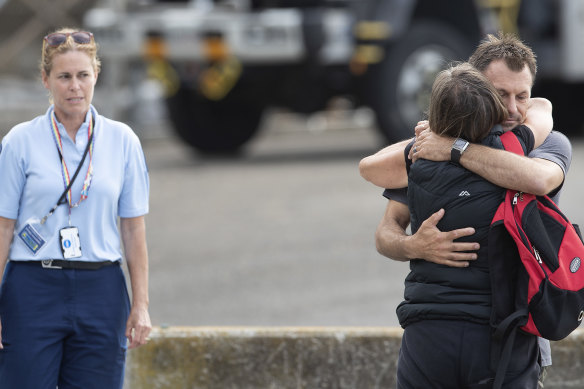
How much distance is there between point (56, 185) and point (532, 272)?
4.54 feet

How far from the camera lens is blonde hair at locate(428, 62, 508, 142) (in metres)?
2.68

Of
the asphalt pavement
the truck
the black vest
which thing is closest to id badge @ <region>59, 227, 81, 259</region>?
the black vest

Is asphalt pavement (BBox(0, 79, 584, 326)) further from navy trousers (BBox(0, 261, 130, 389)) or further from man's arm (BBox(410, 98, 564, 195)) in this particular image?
man's arm (BBox(410, 98, 564, 195))

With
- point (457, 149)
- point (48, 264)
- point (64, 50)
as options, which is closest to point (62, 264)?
point (48, 264)

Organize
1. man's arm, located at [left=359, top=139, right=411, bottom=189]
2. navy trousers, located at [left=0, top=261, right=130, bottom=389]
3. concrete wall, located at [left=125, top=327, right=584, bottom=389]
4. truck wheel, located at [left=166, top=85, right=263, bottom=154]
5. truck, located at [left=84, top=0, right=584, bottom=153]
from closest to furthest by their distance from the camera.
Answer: man's arm, located at [left=359, top=139, right=411, bottom=189]
navy trousers, located at [left=0, top=261, right=130, bottom=389]
concrete wall, located at [left=125, top=327, right=584, bottom=389]
truck, located at [left=84, top=0, right=584, bottom=153]
truck wheel, located at [left=166, top=85, right=263, bottom=154]

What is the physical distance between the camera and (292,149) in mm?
14430

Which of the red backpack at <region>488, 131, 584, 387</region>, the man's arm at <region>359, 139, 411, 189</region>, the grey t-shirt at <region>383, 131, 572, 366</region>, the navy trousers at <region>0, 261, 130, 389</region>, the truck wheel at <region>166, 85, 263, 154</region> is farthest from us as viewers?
the truck wheel at <region>166, 85, 263, 154</region>

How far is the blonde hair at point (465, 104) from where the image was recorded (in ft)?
8.80

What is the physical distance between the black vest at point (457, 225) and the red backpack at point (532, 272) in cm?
3

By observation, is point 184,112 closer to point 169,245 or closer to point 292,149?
point 292,149

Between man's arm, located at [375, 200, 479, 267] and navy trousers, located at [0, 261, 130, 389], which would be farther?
navy trousers, located at [0, 261, 130, 389]

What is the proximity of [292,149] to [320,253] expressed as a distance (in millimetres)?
6995

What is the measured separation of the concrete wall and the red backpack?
159 centimetres

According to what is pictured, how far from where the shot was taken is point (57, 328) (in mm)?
3195
